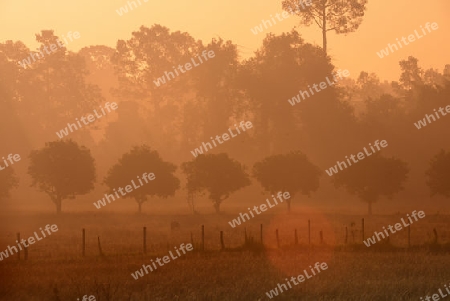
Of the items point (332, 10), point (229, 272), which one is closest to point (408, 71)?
point (332, 10)

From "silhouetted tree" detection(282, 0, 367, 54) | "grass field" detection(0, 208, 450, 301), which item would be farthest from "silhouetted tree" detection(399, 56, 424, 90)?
"grass field" detection(0, 208, 450, 301)

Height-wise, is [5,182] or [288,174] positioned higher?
[5,182]

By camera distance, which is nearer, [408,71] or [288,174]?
[288,174]

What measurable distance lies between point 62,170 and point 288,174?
73.2ft

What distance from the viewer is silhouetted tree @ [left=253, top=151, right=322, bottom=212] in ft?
275

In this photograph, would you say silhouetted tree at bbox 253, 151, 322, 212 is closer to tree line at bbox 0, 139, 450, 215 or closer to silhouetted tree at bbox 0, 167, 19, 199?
tree line at bbox 0, 139, 450, 215

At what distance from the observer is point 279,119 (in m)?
110

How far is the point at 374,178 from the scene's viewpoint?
81.8 metres

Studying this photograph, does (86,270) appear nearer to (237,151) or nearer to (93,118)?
(237,151)

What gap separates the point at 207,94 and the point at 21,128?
2671 centimetres

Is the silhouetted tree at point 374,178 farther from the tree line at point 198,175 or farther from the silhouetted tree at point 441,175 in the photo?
the silhouetted tree at point 441,175

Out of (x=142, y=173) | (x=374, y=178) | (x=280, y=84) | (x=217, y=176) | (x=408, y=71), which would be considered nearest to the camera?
(x=217, y=176)

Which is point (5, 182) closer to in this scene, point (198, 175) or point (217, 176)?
point (198, 175)

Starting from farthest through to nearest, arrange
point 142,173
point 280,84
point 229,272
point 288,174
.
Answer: point 280,84 → point 288,174 → point 142,173 → point 229,272
